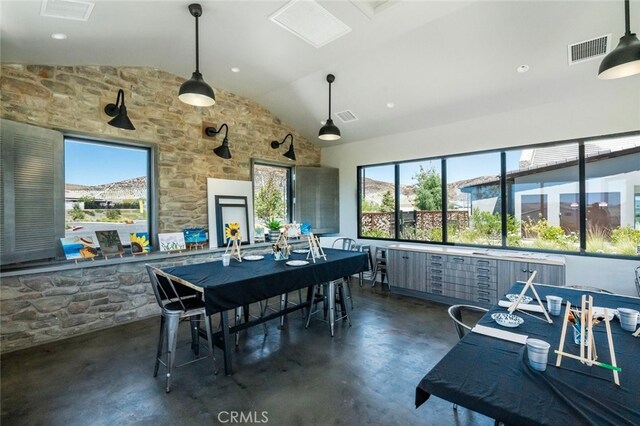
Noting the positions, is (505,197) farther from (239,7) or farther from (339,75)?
(239,7)

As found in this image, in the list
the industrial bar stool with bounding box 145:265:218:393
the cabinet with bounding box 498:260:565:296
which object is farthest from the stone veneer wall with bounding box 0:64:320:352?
the cabinet with bounding box 498:260:565:296

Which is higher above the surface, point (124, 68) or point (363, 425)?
point (124, 68)

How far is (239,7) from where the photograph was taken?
3.01m

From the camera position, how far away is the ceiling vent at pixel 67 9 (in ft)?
8.29

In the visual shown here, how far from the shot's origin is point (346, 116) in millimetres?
5457

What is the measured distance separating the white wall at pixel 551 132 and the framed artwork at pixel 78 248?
177 inches

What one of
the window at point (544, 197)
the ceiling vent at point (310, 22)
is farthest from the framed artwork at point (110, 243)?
the window at point (544, 197)

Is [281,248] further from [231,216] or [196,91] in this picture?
[196,91]

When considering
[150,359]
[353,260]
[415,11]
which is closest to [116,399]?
[150,359]

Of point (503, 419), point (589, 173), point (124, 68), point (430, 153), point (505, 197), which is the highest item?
point (124, 68)

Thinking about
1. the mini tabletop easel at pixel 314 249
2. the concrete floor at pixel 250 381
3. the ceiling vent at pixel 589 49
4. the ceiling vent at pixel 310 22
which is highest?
the ceiling vent at pixel 310 22

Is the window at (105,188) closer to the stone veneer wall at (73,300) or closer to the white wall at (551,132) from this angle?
the stone veneer wall at (73,300)

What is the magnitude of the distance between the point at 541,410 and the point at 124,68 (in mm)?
5349

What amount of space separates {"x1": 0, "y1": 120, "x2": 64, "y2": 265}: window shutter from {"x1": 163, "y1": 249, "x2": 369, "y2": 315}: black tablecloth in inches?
58.7
